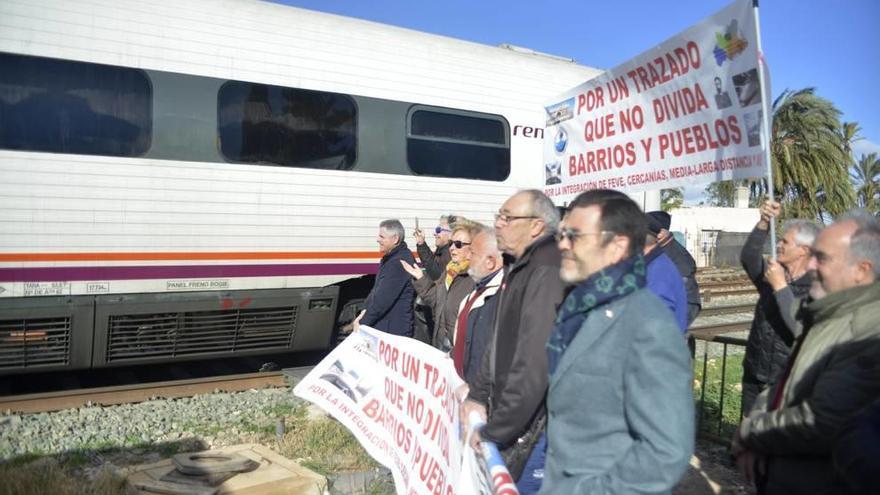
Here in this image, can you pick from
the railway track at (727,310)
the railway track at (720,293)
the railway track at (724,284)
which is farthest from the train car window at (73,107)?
the railway track at (724,284)

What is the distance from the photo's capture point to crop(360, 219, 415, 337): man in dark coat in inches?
228

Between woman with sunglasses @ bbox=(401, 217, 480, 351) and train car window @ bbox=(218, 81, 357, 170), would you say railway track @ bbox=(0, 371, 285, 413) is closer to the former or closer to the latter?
train car window @ bbox=(218, 81, 357, 170)

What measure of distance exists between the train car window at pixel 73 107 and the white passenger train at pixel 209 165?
0.05ft

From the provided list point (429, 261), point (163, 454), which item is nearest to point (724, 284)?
point (429, 261)

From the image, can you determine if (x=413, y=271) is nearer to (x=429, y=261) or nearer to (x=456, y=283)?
(x=456, y=283)

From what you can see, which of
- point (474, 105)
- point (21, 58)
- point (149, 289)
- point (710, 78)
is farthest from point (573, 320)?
point (474, 105)

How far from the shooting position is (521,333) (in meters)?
2.74

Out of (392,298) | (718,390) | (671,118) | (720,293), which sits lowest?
(718,390)

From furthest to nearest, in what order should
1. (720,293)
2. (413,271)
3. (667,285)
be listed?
(720,293), (413,271), (667,285)

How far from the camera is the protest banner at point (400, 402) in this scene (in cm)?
346

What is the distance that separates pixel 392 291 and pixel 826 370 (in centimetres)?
379

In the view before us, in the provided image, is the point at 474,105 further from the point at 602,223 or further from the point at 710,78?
the point at 602,223

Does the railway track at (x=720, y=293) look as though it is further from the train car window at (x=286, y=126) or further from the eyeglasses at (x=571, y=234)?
the eyeglasses at (x=571, y=234)

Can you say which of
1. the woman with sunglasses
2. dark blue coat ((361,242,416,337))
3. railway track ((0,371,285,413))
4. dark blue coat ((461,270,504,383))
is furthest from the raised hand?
railway track ((0,371,285,413))
